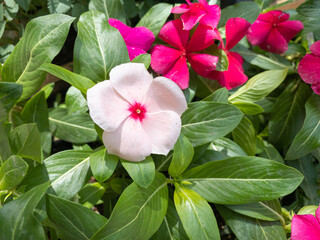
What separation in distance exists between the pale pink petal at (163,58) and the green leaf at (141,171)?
0.96 ft

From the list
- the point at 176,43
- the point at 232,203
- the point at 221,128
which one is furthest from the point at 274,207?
the point at 176,43

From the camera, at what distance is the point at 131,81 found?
59cm

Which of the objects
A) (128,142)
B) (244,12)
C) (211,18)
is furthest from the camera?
(244,12)

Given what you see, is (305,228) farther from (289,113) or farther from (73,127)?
(73,127)

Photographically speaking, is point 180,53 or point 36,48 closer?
point 36,48

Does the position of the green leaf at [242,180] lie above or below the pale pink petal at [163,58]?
below

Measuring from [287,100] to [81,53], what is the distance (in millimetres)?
644

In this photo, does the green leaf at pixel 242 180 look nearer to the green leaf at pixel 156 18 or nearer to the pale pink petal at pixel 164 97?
the pale pink petal at pixel 164 97

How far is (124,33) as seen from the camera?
763 millimetres

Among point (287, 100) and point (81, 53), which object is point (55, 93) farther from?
point (287, 100)

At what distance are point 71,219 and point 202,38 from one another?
54cm

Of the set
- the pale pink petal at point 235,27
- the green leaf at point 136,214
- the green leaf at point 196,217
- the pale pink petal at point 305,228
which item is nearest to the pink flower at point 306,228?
the pale pink petal at point 305,228

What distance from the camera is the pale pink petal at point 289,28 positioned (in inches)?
36.2

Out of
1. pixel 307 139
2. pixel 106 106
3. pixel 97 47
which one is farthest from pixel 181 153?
pixel 307 139
